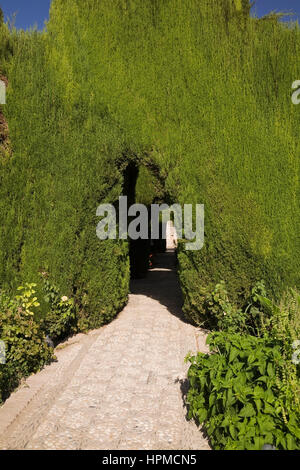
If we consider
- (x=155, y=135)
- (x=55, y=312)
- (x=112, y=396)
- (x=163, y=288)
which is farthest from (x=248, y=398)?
(x=163, y=288)

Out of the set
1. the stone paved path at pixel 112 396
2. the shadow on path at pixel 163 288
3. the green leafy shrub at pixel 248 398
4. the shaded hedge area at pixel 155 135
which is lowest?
the stone paved path at pixel 112 396

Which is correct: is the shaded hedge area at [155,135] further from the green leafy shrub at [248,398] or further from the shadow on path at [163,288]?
the green leafy shrub at [248,398]

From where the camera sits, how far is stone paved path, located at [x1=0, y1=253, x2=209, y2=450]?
2838 millimetres

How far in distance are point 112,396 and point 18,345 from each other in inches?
49.8

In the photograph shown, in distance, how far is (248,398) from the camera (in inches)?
104

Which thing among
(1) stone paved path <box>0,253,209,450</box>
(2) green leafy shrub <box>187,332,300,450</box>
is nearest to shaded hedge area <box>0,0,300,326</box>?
(1) stone paved path <box>0,253,209,450</box>

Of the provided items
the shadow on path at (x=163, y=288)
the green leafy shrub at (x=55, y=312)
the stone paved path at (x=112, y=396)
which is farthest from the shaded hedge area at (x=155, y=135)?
the shadow on path at (x=163, y=288)

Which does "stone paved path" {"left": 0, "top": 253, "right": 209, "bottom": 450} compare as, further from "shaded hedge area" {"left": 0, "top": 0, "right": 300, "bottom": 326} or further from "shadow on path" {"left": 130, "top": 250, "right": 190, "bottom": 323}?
"shadow on path" {"left": 130, "top": 250, "right": 190, "bottom": 323}

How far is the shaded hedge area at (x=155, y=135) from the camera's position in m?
4.82

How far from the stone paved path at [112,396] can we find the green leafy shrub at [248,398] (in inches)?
10.7

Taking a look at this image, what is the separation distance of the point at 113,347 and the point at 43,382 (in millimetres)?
1198

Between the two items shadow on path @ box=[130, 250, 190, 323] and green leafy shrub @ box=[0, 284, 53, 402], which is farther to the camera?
shadow on path @ box=[130, 250, 190, 323]

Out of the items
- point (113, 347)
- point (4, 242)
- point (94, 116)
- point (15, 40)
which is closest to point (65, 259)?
point (4, 242)

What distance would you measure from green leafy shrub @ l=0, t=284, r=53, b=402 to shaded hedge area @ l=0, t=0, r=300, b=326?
2.27 ft
